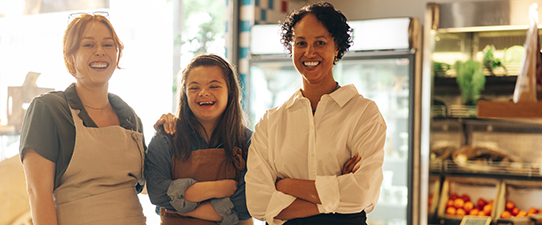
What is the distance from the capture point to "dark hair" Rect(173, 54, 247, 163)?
1.66m

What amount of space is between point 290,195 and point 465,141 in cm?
223

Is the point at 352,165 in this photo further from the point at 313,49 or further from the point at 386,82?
the point at 386,82

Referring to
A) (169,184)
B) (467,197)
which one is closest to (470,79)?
(467,197)

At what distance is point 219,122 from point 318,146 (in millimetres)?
Result: 428

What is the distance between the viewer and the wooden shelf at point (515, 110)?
36.3 inches

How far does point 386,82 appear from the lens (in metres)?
3.37

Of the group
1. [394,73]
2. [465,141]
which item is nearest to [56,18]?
[394,73]

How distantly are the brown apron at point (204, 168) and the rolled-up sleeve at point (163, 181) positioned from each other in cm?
3

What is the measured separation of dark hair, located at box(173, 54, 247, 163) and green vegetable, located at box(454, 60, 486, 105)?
6.31 ft

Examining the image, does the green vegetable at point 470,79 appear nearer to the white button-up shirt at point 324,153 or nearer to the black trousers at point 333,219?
the white button-up shirt at point 324,153

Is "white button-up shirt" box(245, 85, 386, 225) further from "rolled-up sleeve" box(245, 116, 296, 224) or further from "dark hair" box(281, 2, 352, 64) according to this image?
"dark hair" box(281, 2, 352, 64)

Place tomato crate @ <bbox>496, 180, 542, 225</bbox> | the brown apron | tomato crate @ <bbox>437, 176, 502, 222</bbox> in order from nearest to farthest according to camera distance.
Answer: the brown apron < tomato crate @ <bbox>496, 180, 542, 225</bbox> < tomato crate @ <bbox>437, 176, 502, 222</bbox>

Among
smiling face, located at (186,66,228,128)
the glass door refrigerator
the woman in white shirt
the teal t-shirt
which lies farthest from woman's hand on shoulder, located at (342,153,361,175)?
the glass door refrigerator

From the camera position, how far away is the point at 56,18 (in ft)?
7.80
